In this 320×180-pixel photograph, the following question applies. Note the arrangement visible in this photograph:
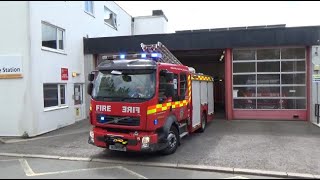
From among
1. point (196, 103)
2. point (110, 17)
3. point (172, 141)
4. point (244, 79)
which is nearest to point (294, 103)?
point (244, 79)

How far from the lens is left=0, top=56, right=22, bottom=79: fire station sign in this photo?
13273 millimetres

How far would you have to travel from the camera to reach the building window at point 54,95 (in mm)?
→ 14508

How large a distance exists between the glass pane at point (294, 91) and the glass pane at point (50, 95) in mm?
10651

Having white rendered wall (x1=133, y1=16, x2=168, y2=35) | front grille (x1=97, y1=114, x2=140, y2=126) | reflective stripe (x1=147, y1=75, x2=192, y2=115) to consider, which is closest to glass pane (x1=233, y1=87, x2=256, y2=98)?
reflective stripe (x1=147, y1=75, x2=192, y2=115)

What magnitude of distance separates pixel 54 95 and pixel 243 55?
918cm

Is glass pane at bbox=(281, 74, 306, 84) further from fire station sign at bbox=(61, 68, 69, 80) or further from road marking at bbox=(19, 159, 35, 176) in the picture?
road marking at bbox=(19, 159, 35, 176)

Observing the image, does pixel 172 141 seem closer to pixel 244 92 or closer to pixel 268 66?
pixel 244 92

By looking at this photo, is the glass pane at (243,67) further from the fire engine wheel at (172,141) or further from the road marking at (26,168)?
the road marking at (26,168)

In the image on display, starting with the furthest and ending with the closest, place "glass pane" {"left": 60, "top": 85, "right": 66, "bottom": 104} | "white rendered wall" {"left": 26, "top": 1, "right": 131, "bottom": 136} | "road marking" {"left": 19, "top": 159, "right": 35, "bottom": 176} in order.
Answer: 1. "glass pane" {"left": 60, "top": 85, "right": 66, "bottom": 104}
2. "white rendered wall" {"left": 26, "top": 1, "right": 131, "bottom": 136}
3. "road marking" {"left": 19, "top": 159, "right": 35, "bottom": 176}

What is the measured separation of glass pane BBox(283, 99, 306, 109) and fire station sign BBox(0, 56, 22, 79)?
1198cm

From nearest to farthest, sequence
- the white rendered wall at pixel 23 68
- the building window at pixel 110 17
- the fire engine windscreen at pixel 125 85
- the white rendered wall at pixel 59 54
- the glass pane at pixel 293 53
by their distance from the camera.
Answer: the fire engine windscreen at pixel 125 85 → the white rendered wall at pixel 23 68 → the white rendered wall at pixel 59 54 → the glass pane at pixel 293 53 → the building window at pixel 110 17

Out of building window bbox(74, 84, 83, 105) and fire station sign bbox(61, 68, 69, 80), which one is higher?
fire station sign bbox(61, 68, 69, 80)

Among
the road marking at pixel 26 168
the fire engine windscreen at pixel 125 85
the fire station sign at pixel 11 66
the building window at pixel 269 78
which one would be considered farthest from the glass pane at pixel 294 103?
the road marking at pixel 26 168

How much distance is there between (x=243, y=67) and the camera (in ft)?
56.8
